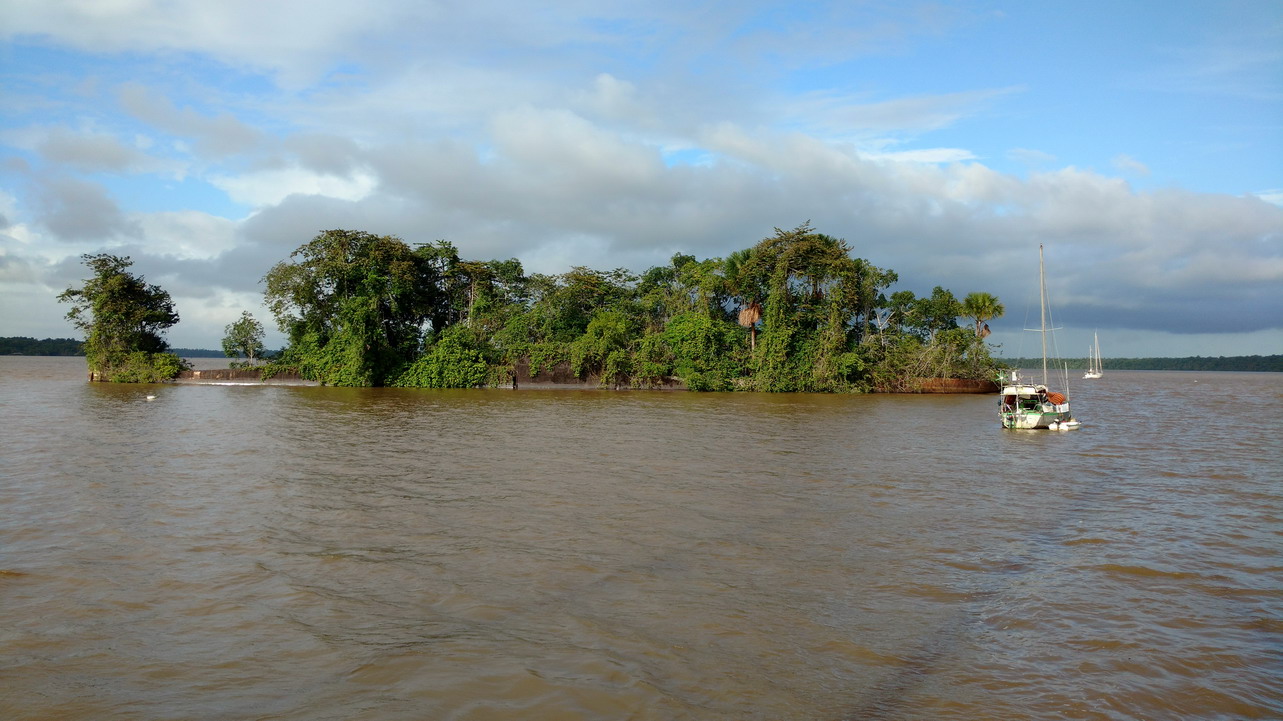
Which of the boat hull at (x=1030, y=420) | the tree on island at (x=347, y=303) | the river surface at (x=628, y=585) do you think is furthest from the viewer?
the tree on island at (x=347, y=303)

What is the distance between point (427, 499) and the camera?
10.1 m

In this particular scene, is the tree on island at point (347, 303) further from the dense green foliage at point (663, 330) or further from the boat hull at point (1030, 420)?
the boat hull at point (1030, 420)

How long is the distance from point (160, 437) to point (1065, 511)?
59.8 ft

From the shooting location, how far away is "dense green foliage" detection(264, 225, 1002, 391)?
3803cm

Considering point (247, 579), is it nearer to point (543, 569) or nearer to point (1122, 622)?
point (543, 569)

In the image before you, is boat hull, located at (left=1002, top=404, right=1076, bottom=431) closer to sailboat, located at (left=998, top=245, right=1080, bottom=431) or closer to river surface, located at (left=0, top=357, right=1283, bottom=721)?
sailboat, located at (left=998, top=245, right=1080, bottom=431)

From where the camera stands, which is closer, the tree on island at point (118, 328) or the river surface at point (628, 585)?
the river surface at point (628, 585)

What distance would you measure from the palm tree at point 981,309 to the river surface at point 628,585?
27.6 m

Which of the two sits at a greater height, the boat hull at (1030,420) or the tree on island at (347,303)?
the tree on island at (347,303)

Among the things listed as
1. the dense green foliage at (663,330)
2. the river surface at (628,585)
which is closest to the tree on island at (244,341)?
the dense green foliage at (663,330)

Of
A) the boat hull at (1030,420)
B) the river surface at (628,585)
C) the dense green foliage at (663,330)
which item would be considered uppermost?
the dense green foliage at (663,330)

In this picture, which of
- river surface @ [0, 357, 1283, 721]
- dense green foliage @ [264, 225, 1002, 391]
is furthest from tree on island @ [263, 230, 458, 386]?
river surface @ [0, 357, 1283, 721]

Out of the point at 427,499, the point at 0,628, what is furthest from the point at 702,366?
the point at 0,628

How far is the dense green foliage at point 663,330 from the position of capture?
38031mm
